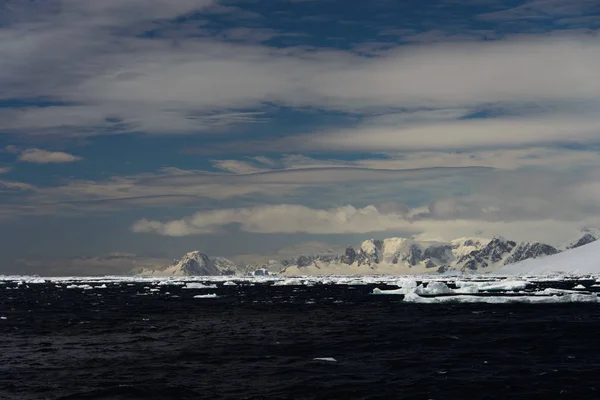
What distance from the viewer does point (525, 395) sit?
83.9ft

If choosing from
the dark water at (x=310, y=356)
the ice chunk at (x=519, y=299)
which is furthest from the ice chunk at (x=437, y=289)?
the dark water at (x=310, y=356)

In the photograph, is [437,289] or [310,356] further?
[437,289]

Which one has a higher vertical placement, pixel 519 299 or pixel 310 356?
pixel 310 356

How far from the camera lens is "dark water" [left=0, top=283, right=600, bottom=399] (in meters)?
27.2

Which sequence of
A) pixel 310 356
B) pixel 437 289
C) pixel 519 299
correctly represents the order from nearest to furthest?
pixel 310 356
pixel 519 299
pixel 437 289

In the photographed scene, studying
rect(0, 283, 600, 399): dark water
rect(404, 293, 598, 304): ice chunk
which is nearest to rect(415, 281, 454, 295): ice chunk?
rect(404, 293, 598, 304): ice chunk

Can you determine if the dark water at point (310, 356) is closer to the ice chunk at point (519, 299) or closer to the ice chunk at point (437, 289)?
the ice chunk at point (519, 299)

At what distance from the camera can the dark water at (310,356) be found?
2725cm

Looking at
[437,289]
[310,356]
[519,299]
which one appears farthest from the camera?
[437,289]

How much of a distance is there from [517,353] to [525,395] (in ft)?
35.4

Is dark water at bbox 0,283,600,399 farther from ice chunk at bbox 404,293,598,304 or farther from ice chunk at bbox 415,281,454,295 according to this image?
ice chunk at bbox 415,281,454,295

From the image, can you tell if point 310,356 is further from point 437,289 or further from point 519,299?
point 437,289

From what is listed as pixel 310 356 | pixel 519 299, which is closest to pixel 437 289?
pixel 519 299

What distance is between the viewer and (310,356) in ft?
120
